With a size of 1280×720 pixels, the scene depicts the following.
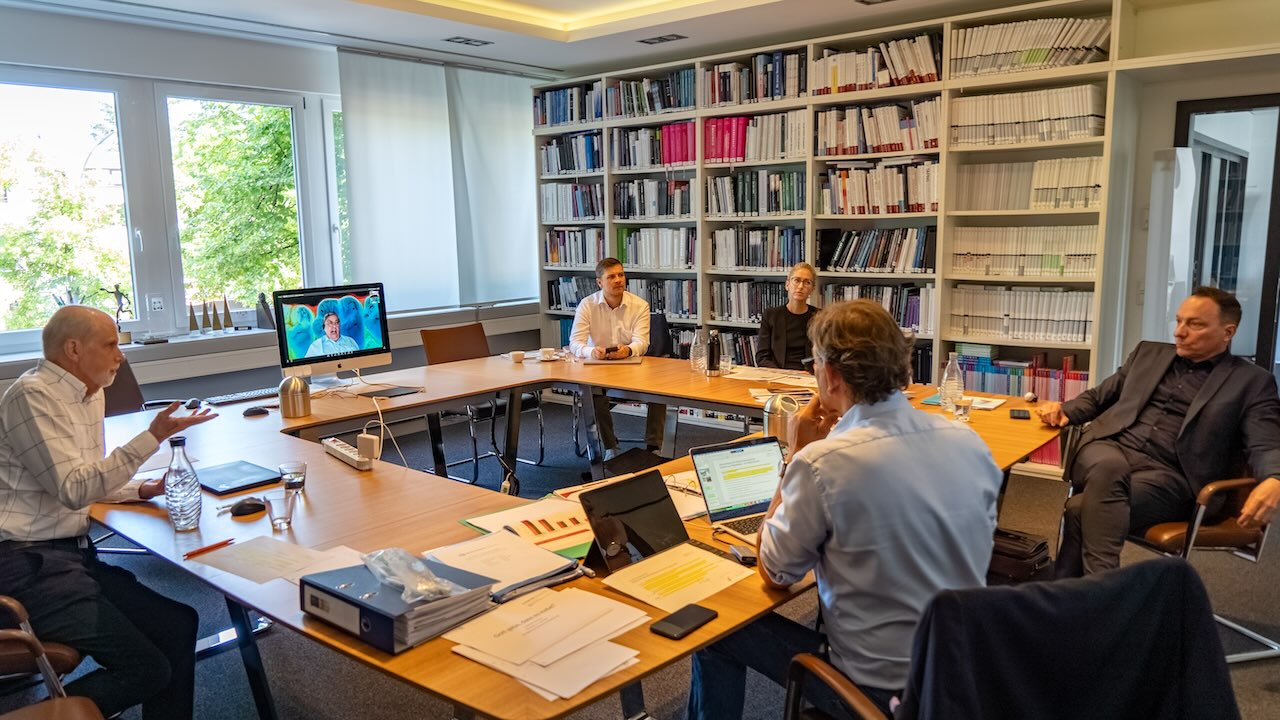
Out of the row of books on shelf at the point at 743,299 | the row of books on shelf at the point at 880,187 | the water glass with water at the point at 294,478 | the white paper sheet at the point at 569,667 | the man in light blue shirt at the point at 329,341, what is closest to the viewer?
the white paper sheet at the point at 569,667

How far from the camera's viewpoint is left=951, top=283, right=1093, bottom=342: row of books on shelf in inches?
198

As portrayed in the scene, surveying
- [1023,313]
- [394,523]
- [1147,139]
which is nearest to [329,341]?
[394,523]

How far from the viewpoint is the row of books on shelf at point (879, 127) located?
530cm

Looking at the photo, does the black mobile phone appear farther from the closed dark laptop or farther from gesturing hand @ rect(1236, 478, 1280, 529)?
gesturing hand @ rect(1236, 478, 1280, 529)

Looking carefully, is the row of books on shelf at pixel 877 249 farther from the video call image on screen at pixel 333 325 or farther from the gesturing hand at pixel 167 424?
the gesturing hand at pixel 167 424

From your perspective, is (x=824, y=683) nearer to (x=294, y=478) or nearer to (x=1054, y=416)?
(x=294, y=478)

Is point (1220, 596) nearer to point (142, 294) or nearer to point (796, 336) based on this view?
point (796, 336)

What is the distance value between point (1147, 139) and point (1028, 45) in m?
0.97

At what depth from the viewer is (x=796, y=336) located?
5.17 m

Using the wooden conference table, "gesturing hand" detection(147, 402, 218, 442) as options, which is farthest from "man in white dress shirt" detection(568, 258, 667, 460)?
"gesturing hand" detection(147, 402, 218, 442)

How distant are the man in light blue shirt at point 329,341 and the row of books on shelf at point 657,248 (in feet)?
9.64

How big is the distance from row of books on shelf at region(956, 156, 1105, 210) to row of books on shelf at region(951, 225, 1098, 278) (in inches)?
5.7

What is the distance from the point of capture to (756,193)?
241 inches

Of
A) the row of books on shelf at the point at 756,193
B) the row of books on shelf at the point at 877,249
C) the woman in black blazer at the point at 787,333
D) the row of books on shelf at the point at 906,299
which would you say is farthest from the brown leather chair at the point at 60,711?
the row of books on shelf at the point at 756,193
